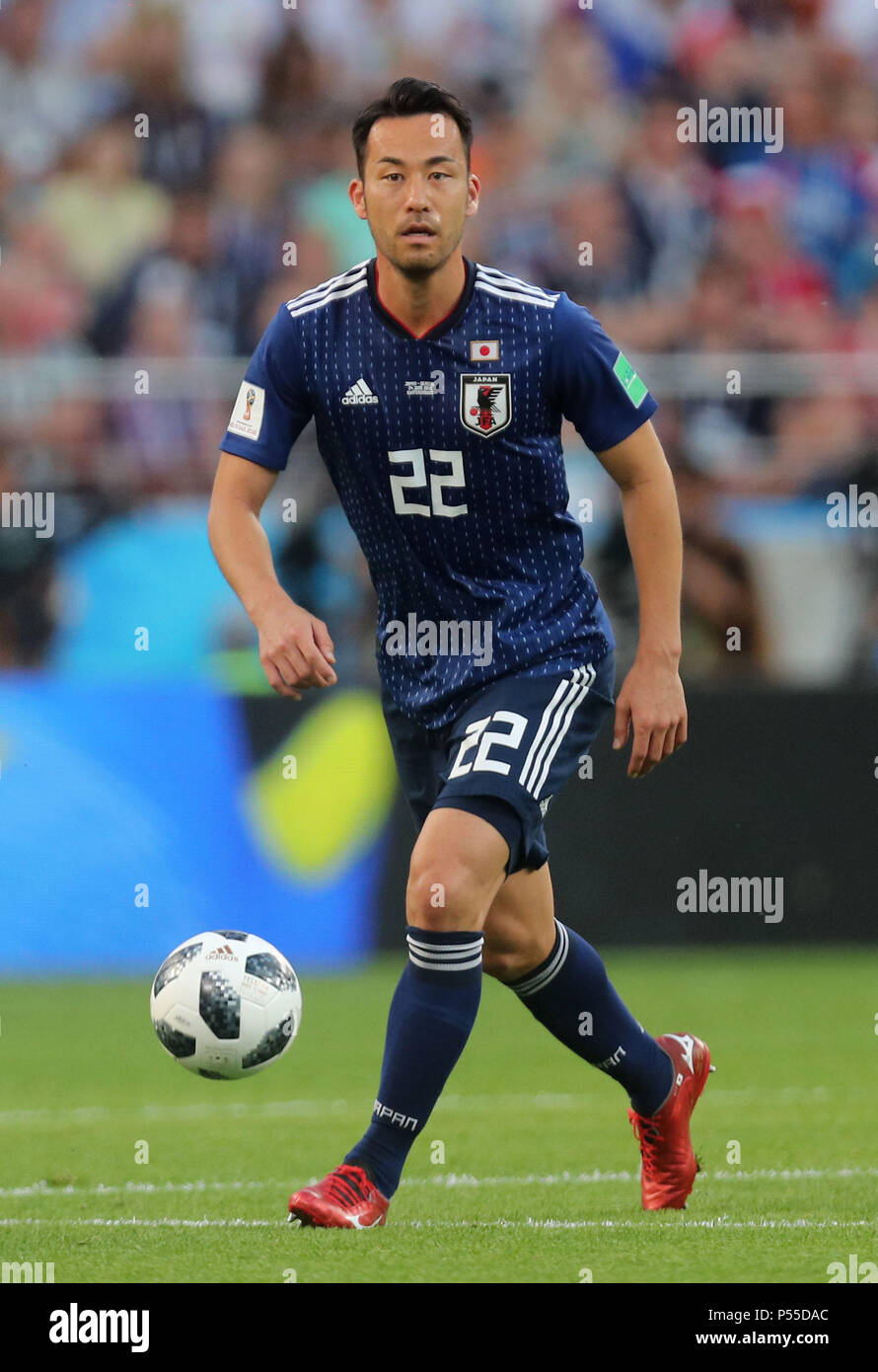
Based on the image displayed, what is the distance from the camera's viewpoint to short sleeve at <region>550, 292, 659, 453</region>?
4.89 metres

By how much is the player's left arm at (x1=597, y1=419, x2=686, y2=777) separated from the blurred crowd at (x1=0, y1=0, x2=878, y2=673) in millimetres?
5244

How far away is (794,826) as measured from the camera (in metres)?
10.4

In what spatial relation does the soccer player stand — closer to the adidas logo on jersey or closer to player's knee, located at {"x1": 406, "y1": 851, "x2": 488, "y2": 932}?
the adidas logo on jersey

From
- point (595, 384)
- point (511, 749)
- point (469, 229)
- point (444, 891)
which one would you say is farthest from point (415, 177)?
point (469, 229)

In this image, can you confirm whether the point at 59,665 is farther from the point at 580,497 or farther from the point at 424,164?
the point at 424,164

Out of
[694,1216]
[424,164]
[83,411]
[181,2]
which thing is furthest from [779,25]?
[694,1216]

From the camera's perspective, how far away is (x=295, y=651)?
14.9 ft

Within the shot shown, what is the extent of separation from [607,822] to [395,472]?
18.4 ft

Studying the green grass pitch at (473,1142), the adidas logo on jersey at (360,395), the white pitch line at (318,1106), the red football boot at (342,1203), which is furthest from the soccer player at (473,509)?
the white pitch line at (318,1106)

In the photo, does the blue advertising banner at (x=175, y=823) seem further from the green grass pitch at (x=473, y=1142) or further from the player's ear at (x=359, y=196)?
the player's ear at (x=359, y=196)

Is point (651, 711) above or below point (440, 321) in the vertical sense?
below

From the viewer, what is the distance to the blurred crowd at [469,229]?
10.6m

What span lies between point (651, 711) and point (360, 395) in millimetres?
994

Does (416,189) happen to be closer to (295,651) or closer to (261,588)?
(261,588)
